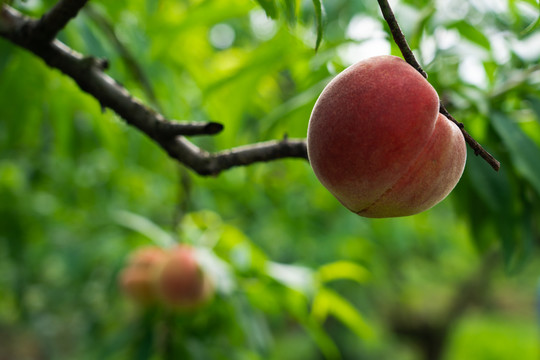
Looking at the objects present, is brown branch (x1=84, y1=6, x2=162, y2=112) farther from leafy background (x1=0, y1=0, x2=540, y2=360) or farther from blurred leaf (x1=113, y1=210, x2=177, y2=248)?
blurred leaf (x1=113, y1=210, x2=177, y2=248)

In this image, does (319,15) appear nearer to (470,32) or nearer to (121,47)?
(470,32)

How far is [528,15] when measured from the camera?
41.6 inches

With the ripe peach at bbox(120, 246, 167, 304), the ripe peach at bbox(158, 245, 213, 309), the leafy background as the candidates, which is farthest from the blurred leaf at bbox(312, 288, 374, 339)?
the ripe peach at bbox(120, 246, 167, 304)

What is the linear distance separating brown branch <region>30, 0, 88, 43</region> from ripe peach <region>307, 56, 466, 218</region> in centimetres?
31

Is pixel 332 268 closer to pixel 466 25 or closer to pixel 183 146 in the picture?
pixel 466 25

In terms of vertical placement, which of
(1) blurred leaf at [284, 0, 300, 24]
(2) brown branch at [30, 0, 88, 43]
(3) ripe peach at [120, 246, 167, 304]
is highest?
(2) brown branch at [30, 0, 88, 43]

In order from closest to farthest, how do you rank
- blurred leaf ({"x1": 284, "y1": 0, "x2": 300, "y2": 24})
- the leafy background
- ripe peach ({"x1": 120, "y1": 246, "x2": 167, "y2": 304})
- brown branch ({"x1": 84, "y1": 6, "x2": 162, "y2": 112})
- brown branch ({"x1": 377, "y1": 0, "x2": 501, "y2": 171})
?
brown branch ({"x1": 377, "y1": 0, "x2": 501, "y2": 171}) → blurred leaf ({"x1": 284, "y1": 0, "x2": 300, "y2": 24}) → the leafy background → brown branch ({"x1": 84, "y1": 6, "x2": 162, "y2": 112}) → ripe peach ({"x1": 120, "y1": 246, "x2": 167, "y2": 304})

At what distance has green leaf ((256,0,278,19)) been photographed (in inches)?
20.8

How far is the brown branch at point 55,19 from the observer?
56 cm

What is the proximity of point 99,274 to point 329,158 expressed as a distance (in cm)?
275

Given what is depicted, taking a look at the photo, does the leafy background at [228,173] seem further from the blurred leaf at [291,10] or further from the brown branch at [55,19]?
the brown branch at [55,19]

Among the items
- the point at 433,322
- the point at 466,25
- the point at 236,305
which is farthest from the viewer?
the point at 433,322

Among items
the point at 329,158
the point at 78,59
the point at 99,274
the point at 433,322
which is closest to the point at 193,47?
the point at 78,59

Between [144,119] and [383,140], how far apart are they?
1.03ft
